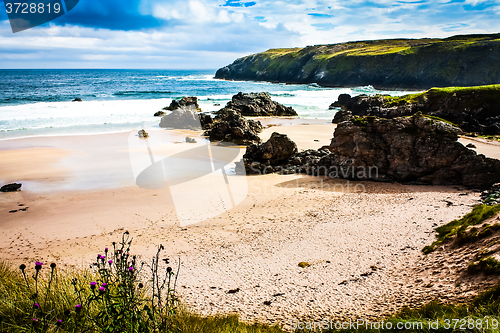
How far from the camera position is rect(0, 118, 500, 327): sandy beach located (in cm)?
450

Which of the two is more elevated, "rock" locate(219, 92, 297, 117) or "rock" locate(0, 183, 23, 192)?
"rock" locate(219, 92, 297, 117)

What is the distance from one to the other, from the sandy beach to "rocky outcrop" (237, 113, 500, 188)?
0.62 meters

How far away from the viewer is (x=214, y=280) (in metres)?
5.27

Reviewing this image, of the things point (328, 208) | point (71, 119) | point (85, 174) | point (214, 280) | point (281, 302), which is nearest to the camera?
point (281, 302)

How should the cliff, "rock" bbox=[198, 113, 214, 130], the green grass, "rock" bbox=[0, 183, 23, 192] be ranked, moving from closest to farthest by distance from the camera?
the green grass
"rock" bbox=[0, 183, 23, 192]
"rock" bbox=[198, 113, 214, 130]
the cliff

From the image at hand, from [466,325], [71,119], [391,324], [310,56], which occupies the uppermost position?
[310,56]

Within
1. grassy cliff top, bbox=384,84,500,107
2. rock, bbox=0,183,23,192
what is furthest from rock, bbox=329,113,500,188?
grassy cliff top, bbox=384,84,500,107

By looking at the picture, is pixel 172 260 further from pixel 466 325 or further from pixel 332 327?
pixel 466 325

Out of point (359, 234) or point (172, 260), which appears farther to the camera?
point (359, 234)

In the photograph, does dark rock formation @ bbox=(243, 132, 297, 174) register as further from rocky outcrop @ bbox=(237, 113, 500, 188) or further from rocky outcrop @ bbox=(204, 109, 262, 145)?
rocky outcrop @ bbox=(204, 109, 262, 145)

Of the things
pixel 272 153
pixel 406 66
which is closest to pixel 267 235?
pixel 272 153

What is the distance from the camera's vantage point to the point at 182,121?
26547mm

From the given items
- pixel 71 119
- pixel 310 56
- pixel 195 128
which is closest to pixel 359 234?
pixel 195 128

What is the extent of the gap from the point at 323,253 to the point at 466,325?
3.10m
